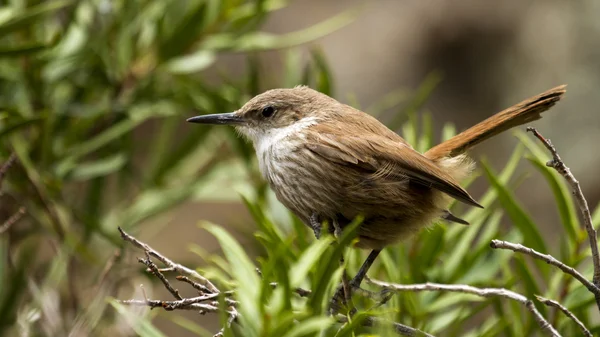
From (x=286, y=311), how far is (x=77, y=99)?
6.17 feet

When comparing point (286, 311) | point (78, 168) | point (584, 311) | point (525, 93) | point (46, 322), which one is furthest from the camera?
point (525, 93)

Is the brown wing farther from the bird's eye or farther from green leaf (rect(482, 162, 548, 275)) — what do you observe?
the bird's eye

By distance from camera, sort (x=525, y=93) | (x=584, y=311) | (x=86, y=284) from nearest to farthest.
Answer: (x=584, y=311) → (x=86, y=284) → (x=525, y=93)

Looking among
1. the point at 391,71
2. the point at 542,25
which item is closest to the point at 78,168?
the point at 391,71

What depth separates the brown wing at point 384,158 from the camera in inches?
97.5

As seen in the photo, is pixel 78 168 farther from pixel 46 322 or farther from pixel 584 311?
pixel 584 311

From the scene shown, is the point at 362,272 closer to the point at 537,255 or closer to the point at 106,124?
the point at 537,255

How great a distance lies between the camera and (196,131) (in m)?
3.53

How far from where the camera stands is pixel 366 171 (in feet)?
8.20

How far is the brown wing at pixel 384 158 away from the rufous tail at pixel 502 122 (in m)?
0.21

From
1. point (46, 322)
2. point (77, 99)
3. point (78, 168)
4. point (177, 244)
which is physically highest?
point (77, 99)

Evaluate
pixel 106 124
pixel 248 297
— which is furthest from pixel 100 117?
pixel 248 297

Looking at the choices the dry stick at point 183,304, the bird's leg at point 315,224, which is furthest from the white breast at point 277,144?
the dry stick at point 183,304

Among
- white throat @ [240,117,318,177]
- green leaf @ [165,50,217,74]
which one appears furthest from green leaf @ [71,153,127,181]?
white throat @ [240,117,318,177]
